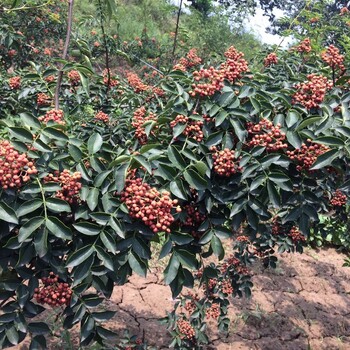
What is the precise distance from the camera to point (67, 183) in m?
1.46

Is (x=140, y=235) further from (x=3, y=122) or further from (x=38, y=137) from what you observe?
(x=3, y=122)

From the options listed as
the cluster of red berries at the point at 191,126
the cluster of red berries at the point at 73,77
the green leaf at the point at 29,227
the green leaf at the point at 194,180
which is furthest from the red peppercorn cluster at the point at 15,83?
the green leaf at the point at 194,180

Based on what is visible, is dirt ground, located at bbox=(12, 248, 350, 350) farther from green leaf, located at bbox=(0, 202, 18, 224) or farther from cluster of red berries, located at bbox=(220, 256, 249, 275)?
green leaf, located at bbox=(0, 202, 18, 224)

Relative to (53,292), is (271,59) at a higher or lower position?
higher

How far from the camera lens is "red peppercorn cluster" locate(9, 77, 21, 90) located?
292cm

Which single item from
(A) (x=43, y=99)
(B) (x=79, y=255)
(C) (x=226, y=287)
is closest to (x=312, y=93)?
(B) (x=79, y=255)

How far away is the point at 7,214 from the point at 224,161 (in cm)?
78

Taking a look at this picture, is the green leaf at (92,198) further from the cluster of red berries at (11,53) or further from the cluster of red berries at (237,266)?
the cluster of red berries at (11,53)

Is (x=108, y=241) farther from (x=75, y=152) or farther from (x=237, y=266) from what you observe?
(x=237, y=266)

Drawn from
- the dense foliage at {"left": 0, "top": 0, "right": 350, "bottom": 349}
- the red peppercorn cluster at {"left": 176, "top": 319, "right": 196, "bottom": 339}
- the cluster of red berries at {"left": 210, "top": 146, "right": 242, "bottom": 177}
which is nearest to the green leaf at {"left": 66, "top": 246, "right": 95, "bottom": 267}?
the dense foliage at {"left": 0, "top": 0, "right": 350, "bottom": 349}

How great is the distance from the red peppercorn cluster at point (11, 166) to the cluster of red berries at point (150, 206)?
337 millimetres

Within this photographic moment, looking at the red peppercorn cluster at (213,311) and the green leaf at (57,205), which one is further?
the red peppercorn cluster at (213,311)

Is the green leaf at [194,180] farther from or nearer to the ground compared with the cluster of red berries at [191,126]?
nearer to the ground

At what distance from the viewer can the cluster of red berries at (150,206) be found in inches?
54.9
